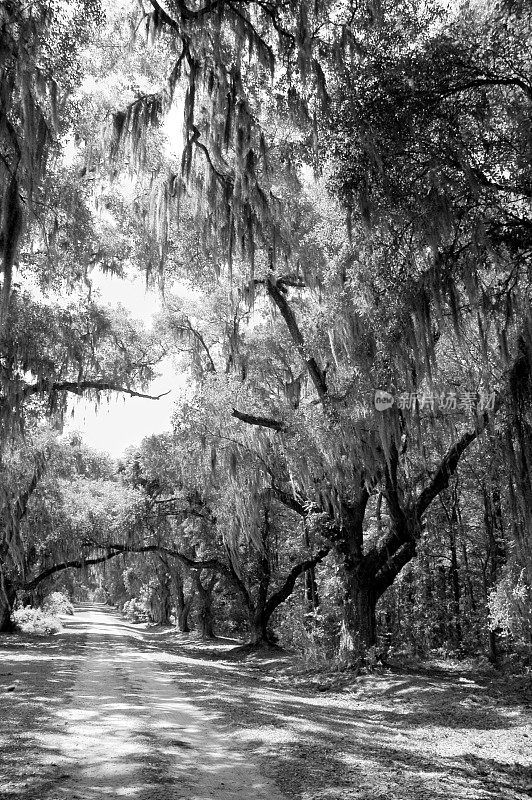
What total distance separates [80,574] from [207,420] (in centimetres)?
1723

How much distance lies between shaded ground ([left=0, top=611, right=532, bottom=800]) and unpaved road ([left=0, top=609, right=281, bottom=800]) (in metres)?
0.02

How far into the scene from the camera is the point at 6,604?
70.1 ft

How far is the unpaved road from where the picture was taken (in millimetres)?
4109

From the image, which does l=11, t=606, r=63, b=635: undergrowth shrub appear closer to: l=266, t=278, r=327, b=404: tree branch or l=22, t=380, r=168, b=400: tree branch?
l=22, t=380, r=168, b=400: tree branch

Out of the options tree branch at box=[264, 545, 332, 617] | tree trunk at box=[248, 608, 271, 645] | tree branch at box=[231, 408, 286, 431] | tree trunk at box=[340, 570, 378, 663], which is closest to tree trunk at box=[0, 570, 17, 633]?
tree trunk at box=[248, 608, 271, 645]

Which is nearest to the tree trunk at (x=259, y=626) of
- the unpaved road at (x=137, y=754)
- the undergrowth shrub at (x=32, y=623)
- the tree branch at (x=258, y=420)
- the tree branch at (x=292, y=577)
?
the tree branch at (x=292, y=577)

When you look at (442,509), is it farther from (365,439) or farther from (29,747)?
(29,747)

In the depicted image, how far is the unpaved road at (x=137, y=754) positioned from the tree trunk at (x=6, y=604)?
14.1 metres

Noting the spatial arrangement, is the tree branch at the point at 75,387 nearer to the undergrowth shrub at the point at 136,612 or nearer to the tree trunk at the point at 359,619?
the tree trunk at the point at 359,619

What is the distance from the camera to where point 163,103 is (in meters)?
7.38

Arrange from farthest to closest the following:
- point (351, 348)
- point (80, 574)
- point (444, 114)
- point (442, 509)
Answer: point (80, 574) < point (442, 509) < point (351, 348) < point (444, 114)

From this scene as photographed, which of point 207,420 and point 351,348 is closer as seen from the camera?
point 351,348

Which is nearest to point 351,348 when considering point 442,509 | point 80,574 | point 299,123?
point 299,123

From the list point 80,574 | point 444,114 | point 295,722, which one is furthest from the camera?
point 80,574
